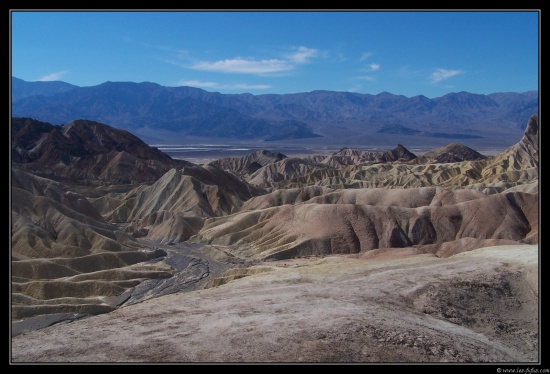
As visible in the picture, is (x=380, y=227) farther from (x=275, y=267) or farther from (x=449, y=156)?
(x=449, y=156)

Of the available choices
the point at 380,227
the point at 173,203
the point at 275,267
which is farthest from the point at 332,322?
the point at 173,203

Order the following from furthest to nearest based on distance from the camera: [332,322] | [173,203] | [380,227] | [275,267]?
[173,203]
[380,227]
[275,267]
[332,322]

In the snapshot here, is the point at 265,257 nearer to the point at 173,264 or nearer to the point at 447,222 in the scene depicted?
the point at 173,264

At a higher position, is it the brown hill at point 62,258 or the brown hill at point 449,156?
the brown hill at point 449,156

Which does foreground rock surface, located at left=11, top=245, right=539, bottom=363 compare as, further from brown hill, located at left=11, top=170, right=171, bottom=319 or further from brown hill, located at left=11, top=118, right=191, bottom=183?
brown hill, located at left=11, top=118, right=191, bottom=183

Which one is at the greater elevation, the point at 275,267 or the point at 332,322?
the point at 332,322

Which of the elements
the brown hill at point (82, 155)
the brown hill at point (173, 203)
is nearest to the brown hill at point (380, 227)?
the brown hill at point (173, 203)

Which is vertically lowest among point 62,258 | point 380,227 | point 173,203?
point 62,258

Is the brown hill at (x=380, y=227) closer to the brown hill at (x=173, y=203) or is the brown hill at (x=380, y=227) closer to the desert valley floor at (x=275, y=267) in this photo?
the desert valley floor at (x=275, y=267)

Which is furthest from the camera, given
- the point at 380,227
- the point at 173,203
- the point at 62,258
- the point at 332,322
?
the point at 173,203
